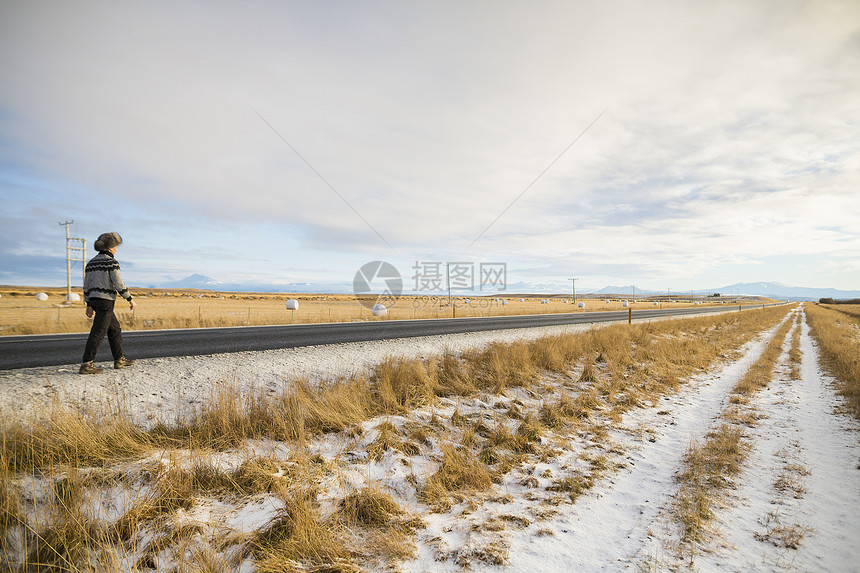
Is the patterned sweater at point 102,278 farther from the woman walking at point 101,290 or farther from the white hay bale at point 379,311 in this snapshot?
the white hay bale at point 379,311

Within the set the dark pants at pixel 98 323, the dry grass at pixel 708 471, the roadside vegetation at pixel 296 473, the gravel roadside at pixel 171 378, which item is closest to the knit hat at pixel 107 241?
the dark pants at pixel 98 323

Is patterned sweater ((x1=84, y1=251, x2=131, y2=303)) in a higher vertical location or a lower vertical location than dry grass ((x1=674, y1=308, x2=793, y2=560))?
higher

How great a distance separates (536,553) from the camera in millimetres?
3180

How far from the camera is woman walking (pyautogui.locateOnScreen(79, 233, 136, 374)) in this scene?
19.4 feet

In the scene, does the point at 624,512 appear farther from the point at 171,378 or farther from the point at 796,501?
the point at 171,378

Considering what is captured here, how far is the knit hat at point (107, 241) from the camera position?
6068 mm

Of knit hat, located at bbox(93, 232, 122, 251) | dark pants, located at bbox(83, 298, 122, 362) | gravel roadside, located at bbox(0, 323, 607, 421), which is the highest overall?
knit hat, located at bbox(93, 232, 122, 251)

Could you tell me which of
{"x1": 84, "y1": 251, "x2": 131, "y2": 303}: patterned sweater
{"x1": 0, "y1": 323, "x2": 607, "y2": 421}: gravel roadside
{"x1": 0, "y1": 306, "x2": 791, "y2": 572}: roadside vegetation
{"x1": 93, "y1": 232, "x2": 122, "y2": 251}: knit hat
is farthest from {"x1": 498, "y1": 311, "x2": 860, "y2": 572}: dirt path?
{"x1": 93, "y1": 232, "x2": 122, "y2": 251}: knit hat

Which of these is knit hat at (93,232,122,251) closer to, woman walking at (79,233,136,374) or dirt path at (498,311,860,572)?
woman walking at (79,233,136,374)

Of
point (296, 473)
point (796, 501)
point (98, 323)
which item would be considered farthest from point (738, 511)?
point (98, 323)

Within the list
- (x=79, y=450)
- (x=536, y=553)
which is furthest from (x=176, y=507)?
(x=536, y=553)

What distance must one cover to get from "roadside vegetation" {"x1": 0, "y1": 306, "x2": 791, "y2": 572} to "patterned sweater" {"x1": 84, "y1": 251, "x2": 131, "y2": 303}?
2.12 metres

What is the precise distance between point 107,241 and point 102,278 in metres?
0.65

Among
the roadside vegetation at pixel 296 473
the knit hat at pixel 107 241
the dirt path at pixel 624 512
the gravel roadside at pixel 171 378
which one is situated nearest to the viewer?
the roadside vegetation at pixel 296 473
